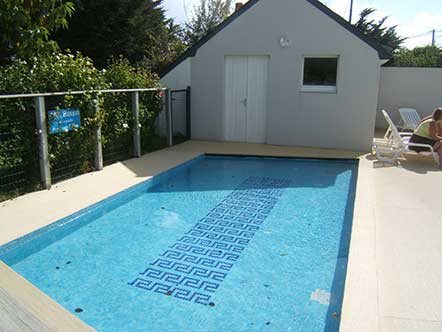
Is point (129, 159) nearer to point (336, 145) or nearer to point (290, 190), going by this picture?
point (290, 190)

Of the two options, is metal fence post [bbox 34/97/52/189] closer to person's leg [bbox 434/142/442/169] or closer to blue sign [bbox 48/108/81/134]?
blue sign [bbox 48/108/81/134]

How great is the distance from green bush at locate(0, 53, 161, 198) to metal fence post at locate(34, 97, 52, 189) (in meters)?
0.13

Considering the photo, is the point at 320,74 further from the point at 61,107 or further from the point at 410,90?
the point at 61,107

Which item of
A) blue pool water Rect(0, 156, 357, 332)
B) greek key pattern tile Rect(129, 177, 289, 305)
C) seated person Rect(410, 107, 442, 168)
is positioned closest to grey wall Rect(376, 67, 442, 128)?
seated person Rect(410, 107, 442, 168)

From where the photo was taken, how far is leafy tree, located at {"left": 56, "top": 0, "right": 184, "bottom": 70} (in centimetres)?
1597

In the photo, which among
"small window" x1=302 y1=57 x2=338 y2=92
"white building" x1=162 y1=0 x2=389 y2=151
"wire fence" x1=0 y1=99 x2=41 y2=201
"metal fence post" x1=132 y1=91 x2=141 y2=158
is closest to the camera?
"wire fence" x1=0 y1=99 x2=41 y2=201

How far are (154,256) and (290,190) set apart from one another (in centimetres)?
361

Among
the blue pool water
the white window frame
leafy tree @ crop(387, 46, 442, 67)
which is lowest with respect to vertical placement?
the blue pool water

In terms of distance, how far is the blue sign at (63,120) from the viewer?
6.73m

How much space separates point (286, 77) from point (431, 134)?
13.1ft

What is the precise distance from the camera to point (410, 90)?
15.2 m

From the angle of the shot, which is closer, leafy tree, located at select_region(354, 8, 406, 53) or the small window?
the small window

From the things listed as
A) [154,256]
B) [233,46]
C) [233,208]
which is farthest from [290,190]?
[233,46]

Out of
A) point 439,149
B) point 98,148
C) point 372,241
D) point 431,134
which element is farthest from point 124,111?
point 439,149
